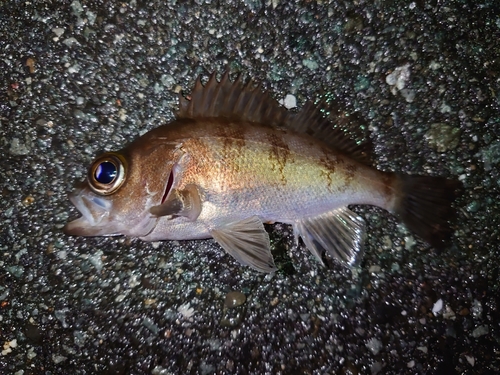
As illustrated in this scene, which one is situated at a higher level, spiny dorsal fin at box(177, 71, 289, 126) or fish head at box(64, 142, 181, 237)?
spiny dorsal fin at box(177, 71, 289, 126)

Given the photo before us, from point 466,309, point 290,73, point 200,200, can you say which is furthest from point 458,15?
point 200,200

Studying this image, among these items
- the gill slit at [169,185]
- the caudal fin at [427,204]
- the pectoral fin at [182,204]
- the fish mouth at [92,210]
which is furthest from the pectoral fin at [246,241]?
the caudal fin at [427,204]

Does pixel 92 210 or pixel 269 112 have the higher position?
pixel 269 112

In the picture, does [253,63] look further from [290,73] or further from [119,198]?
[119,198]

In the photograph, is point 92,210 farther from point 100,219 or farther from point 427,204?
point 427,204

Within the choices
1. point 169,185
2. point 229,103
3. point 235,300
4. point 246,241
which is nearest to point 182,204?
point 169,185

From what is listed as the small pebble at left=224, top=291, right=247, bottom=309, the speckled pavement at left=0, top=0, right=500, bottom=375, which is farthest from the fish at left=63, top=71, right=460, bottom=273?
the small pebble at left=224, top=291, right=247, bottom=309

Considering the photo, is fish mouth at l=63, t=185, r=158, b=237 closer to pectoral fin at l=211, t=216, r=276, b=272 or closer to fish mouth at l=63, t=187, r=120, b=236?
fish mouth at l=63, t=187, r=120, b=236
